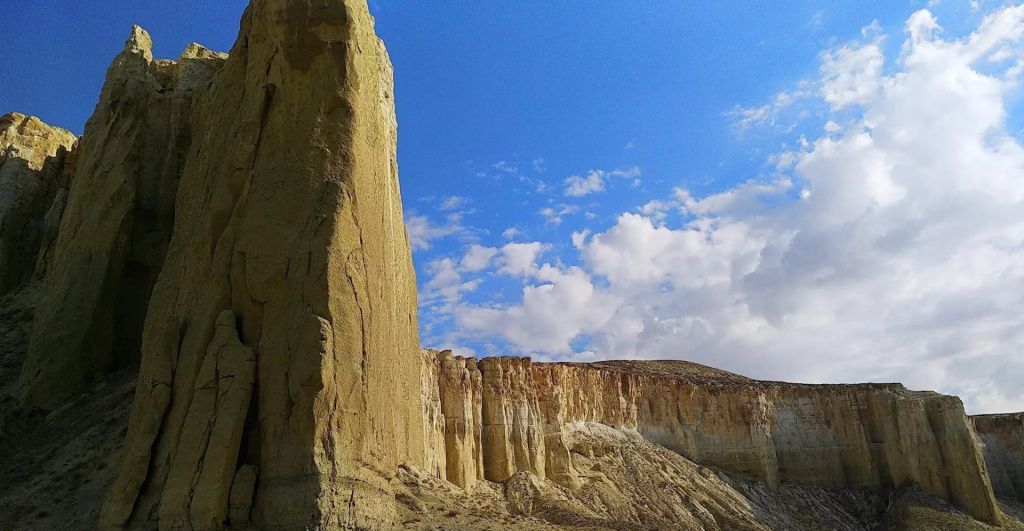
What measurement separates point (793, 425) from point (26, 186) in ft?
178

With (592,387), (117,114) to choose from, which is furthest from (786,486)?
(117,114)

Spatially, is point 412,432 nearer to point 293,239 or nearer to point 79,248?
point 293,239

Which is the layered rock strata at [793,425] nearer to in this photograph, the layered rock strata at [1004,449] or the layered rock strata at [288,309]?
the layered rock strata at [1004,449]

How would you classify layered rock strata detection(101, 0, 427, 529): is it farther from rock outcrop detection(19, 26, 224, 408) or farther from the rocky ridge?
rock outcrop detection(19, 26, 224, 408)

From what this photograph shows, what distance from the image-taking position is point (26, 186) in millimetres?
36156

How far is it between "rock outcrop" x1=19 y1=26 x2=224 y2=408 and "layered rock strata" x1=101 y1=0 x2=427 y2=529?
18.9ft

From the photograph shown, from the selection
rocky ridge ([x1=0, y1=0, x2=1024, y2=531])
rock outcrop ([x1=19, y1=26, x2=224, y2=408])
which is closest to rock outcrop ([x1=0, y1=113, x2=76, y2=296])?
rocky ridge ([x1=0, y1=0, x2=1024, y2=531])

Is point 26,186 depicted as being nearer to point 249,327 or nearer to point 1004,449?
point 249,327

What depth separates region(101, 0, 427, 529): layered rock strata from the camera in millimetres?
16688

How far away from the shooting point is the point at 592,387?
172ft

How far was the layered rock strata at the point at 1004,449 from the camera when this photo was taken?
66.4 m

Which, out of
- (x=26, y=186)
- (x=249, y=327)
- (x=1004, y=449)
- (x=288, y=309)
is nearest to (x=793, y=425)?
(x=1004, y=449)

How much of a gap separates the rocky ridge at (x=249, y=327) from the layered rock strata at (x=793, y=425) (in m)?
8.09

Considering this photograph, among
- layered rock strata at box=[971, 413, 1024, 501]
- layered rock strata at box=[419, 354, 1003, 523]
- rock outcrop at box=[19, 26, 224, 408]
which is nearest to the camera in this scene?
rock outcrop at box=[19, 26, 224, 408]
